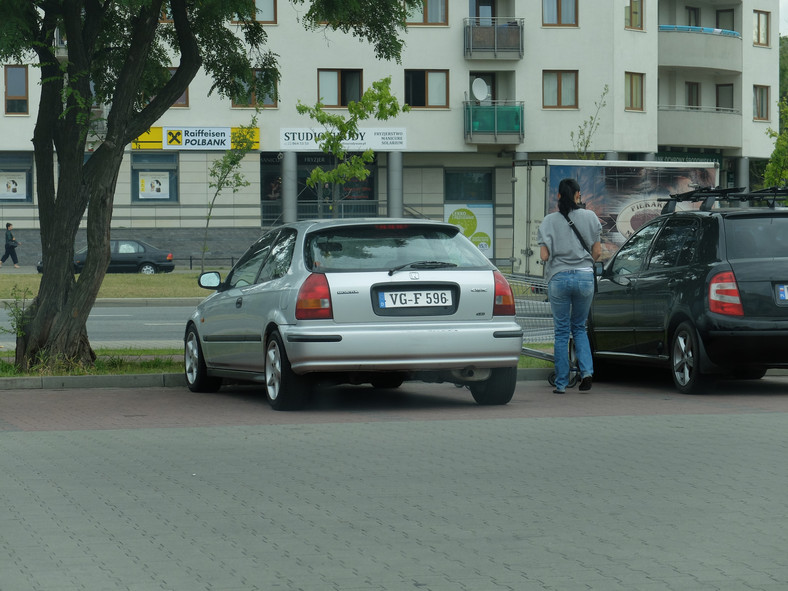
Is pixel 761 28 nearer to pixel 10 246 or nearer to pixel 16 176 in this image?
pixel 16 176

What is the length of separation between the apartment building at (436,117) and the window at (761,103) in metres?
3.09

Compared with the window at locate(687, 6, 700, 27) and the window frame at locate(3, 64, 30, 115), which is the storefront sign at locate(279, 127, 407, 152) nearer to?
the window frame at locate(3, 64, 30, 115)

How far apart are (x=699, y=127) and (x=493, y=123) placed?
9423 mm

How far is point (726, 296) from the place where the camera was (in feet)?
39.1

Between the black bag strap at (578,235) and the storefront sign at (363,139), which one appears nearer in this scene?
the black bag strap at (578,235)

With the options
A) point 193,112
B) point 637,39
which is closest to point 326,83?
point 193,112

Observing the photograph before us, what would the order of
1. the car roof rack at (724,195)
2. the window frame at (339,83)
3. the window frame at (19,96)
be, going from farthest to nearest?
the window frame at (339,83) → the window frame at (19,96) → the car roof rack at (724,195)

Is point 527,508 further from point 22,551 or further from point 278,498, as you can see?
point 22,551

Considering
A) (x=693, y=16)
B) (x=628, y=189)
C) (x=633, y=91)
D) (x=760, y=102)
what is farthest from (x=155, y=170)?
(x=760, y=102)

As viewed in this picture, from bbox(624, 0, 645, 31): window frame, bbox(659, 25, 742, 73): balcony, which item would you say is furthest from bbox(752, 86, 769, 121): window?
bbox(624, 0, 645, 31): window frame

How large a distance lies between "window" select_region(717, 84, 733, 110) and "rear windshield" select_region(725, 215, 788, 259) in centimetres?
4684

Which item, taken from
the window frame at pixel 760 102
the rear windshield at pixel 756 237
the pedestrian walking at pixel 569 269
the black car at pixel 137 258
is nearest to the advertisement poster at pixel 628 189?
the black car at pixel 137 258

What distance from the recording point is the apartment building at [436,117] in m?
50.9

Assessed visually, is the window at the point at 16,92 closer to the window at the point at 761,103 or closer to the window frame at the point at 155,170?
the window frame at the point at 155,170
